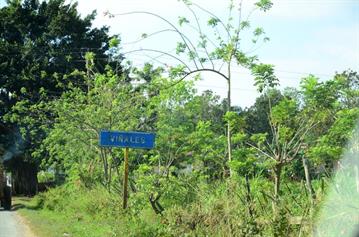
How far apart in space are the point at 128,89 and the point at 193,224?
29.9ft

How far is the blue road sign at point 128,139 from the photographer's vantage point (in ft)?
47.0

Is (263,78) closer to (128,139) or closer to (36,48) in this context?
(128,139)

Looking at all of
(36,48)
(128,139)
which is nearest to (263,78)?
(128,139)

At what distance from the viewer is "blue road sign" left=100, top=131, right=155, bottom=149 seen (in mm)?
14336

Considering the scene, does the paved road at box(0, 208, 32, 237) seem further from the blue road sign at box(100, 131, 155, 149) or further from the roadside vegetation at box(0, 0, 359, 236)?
the blue road sign at box(100, 131, 155, 149)

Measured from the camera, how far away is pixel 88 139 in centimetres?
2077

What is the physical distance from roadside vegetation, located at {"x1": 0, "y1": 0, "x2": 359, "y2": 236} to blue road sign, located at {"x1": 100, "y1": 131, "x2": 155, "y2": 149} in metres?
1.13

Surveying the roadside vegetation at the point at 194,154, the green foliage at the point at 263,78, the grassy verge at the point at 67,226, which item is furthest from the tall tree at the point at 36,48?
the green foliage at the point at 263,78

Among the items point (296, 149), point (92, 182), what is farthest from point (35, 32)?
point (296, 149)

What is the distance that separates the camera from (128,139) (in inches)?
570

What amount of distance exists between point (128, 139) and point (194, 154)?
188 centimetres

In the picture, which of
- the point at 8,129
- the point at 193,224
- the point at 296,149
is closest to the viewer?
the point at 296,149

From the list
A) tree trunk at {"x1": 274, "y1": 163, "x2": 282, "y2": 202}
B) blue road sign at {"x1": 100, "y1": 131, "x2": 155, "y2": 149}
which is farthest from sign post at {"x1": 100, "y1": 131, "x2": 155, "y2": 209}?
tree trunk at {"x1": 274, "y1": 163, "x2": 282, "y2": 202}

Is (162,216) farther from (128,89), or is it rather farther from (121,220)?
(128,89)
